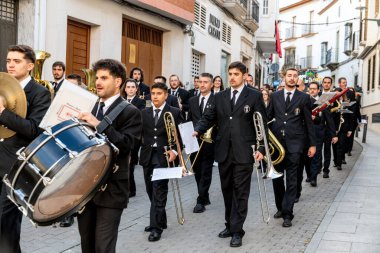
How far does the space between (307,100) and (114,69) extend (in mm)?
4169

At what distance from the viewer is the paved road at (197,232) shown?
5.97m

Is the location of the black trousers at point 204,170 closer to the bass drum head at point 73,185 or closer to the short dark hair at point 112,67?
the short dark hair at point 112,67

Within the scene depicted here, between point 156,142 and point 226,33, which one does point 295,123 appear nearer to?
point 156,142

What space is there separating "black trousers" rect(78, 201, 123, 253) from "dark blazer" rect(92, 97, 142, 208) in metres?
0.07

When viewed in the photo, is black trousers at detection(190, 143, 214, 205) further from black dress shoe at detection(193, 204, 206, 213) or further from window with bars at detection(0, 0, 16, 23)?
window with bars at detection(0, 0, 16, 23)

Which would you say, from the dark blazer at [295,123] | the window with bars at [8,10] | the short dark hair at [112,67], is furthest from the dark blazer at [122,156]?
the window with bars at [8,10]

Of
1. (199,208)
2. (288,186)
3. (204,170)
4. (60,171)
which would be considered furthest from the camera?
(204,170)

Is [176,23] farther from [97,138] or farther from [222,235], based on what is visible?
[97,138]

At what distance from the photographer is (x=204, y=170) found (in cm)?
828

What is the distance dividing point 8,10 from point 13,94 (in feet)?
27.5

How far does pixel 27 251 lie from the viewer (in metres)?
5.66

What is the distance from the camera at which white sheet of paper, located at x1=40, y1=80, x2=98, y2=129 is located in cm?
358

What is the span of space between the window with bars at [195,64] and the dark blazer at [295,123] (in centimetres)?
1340

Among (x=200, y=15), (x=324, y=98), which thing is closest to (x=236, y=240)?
(x=324, y=98)
